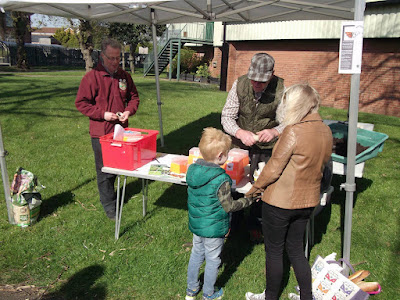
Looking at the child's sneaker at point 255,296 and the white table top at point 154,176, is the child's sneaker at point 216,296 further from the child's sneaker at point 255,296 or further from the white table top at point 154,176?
the white table top at point 154,176

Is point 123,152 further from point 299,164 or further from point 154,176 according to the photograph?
point 299,164

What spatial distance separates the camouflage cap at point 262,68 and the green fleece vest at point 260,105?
9.9 inches

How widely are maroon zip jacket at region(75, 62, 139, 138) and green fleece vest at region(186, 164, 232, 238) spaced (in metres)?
1.70

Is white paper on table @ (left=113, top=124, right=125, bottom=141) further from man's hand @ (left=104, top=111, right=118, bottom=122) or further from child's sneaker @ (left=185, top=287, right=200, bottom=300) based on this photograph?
child's sneaker @ (left=185, top=287, right=200, bottom=300)

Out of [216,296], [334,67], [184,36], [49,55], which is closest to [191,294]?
[216,296]

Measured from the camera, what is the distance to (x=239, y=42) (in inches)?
679

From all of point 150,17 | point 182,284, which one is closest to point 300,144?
point 182,284

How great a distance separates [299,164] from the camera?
238cm

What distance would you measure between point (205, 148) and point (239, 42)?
51.5 ft

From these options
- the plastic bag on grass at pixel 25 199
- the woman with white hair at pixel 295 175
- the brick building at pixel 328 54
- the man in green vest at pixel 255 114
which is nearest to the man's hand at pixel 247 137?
the man in green vest at pixel 255 114

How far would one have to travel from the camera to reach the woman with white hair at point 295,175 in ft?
7.76

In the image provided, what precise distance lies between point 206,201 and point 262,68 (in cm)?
128

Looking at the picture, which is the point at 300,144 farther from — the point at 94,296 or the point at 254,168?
the point at 94,296

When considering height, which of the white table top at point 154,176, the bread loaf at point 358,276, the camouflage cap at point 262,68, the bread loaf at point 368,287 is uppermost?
the camouflage cap at point 262,68
